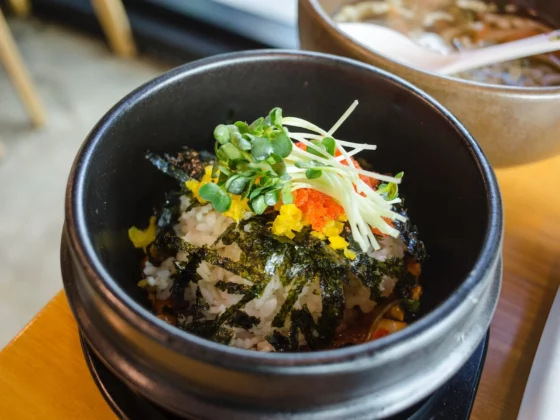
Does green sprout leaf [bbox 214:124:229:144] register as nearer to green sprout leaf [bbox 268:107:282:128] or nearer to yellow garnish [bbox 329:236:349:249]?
green sprout leaf [bbox 268:107:282:128]

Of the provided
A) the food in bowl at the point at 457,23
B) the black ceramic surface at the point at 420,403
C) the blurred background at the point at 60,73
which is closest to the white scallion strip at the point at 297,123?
the black ceramic surface at the point at 420,403

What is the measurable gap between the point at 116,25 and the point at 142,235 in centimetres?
202

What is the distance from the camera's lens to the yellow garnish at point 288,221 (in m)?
0.77

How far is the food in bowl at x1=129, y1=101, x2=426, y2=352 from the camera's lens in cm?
77

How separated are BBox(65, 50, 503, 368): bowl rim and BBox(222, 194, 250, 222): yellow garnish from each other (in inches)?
7.8

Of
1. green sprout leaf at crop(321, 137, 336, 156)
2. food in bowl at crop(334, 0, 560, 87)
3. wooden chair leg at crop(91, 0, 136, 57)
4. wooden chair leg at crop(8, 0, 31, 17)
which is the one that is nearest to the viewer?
green sprout leaf at crop(321, 137, 336, 156)

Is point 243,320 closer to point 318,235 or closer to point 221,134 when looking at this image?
point 318,235

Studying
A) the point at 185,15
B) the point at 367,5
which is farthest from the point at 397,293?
the point at 185,15

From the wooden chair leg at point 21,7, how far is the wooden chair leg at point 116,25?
0.47 m

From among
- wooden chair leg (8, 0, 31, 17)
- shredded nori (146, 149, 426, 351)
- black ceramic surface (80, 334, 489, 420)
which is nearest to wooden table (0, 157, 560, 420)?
black ceramic surface (80, 334, 489, 420)

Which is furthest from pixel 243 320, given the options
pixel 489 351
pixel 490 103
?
pixel 490 103

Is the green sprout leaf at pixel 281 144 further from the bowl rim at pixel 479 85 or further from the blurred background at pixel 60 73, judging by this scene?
the blurred background at pixel 60 73

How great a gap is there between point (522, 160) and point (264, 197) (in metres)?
0.55

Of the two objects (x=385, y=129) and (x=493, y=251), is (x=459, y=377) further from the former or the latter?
(x=385, y=129)
